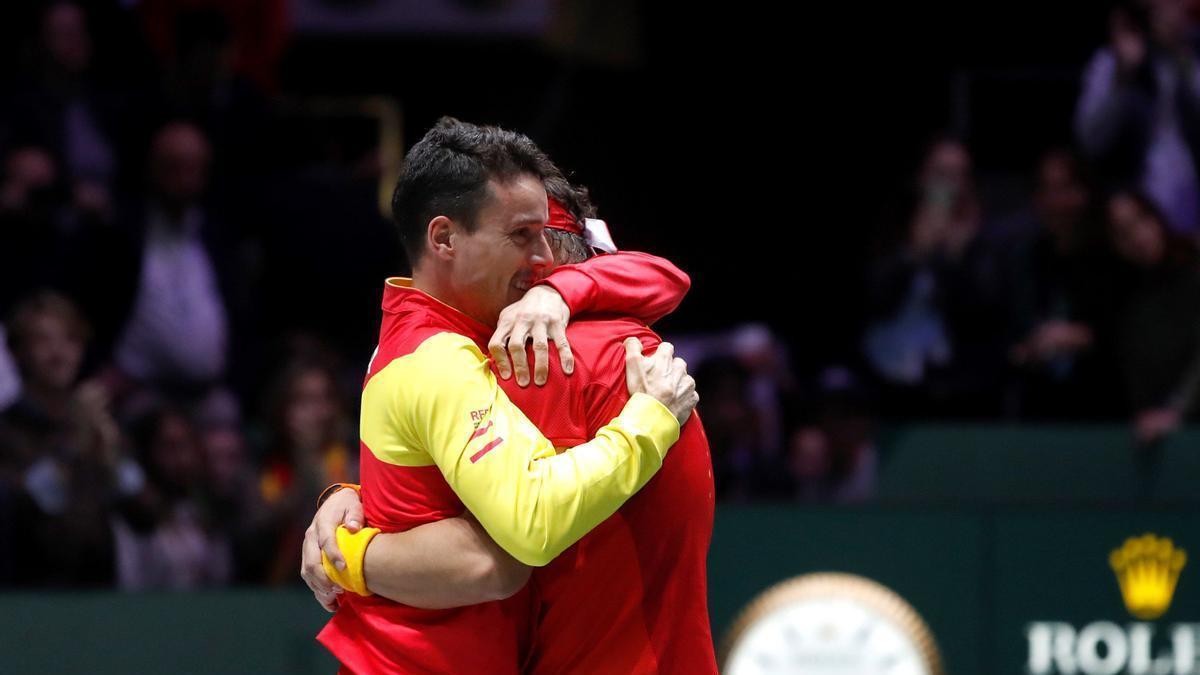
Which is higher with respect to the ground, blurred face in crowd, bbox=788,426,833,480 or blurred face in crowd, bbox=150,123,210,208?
blurred face in crowd, bbox=150,123,210,208

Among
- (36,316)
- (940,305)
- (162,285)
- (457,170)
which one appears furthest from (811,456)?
(457,170)

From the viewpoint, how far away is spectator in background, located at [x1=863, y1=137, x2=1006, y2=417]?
740cm

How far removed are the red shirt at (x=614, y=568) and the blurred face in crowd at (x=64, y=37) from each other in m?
4.98

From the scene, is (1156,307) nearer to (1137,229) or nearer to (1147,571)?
(1137,229)

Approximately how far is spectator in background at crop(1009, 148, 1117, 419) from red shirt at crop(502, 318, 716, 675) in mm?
4553

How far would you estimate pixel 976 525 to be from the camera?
260 inches

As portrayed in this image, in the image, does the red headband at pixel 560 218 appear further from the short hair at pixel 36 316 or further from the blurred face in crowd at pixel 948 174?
the blurred face in crowd at pixel 948 174

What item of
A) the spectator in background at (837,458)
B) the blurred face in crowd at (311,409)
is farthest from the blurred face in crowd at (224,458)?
the spectator in background at (837,458)

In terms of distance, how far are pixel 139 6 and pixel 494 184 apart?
18.8ft

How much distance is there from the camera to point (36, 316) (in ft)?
21.3

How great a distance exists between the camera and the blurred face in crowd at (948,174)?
761 cm

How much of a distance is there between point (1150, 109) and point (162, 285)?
3991 mm

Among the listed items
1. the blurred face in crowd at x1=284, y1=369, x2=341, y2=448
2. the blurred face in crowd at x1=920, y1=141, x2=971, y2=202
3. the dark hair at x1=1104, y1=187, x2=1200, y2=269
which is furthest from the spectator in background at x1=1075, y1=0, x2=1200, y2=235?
the blurred face in crowd at x1=284, y1=369, x2=341, y2=448

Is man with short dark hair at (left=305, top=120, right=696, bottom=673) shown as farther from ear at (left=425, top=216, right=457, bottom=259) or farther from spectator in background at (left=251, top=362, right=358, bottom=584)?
spectator in background at (left=251, top=362, right=358, bottom=584)
